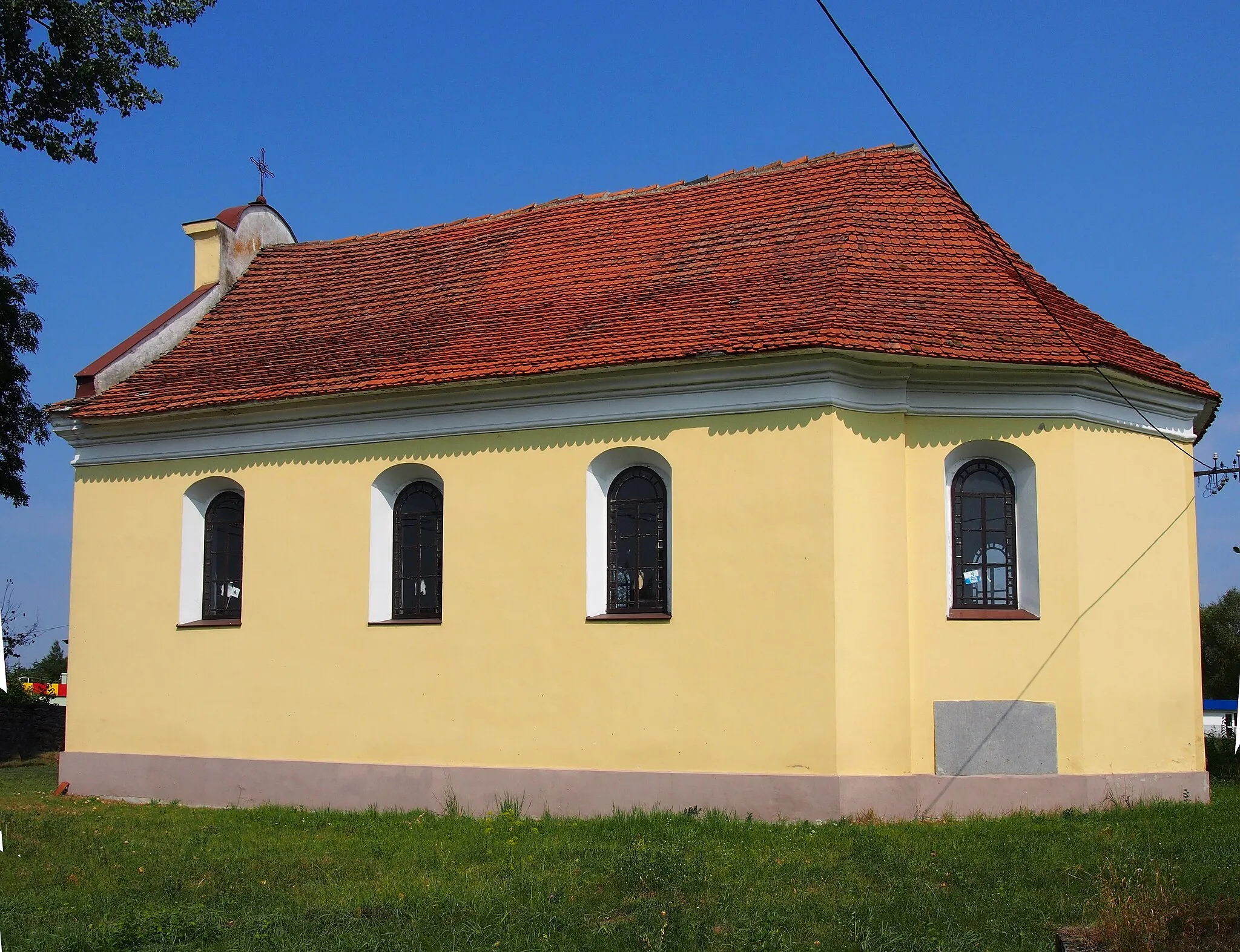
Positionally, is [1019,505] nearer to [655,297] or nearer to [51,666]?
[655,297]

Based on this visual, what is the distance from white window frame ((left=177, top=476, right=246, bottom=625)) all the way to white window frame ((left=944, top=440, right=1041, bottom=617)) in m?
9.38

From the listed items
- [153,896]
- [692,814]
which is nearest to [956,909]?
[692,814]

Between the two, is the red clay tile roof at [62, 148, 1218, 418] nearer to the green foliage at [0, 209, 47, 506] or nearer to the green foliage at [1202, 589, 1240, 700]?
the green foliage at [0, 209, 47, 506]

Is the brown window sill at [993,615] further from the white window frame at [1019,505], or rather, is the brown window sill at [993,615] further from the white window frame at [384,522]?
the white window frame at [384,522]

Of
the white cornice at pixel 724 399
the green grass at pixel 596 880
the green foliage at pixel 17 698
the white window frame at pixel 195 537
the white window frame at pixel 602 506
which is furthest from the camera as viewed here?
the green foliage at pixel 17 698

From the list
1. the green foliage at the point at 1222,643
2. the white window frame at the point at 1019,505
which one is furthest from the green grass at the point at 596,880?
the green foliage at the point at 1222,643

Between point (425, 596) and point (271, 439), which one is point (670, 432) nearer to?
point (425, 596)

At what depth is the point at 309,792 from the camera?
16359 mm

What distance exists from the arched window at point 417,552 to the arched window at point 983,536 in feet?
20.9

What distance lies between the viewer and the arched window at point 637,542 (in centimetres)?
1522

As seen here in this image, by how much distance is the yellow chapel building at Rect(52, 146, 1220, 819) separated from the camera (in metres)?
14.2

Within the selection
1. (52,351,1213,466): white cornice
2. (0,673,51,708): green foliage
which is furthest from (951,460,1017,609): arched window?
(0,673,51,708): green foliage

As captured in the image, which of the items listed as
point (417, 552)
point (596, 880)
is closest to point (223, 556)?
point (417, 552)

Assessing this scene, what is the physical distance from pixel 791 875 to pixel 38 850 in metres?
7.60
